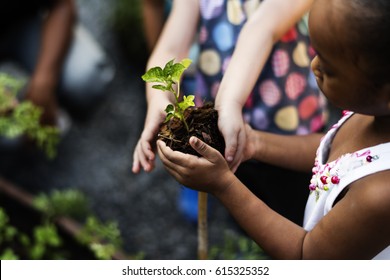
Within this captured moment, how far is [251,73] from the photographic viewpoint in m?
1.21

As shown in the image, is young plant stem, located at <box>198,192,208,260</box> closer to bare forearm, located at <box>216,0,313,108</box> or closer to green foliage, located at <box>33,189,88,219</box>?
bare forearm, located at <box>216,0,313,108</box>

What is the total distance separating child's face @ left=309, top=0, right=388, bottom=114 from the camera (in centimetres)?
87

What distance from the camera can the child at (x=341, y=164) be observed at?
857mm

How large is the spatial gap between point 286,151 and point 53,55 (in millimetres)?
1404

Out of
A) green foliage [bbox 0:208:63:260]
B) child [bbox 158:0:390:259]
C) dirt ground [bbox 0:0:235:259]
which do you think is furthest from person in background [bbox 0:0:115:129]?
child [bbox 158:0:390:259]

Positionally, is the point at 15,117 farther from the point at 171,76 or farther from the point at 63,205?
the point at 171,76

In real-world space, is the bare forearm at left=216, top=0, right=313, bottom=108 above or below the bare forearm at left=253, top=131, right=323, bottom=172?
above

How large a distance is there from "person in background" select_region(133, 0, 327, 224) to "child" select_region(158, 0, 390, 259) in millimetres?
77

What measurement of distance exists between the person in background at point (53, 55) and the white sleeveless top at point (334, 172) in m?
1.35

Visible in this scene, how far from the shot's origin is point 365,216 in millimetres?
930

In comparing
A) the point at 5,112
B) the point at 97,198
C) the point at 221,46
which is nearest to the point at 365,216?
the point at 221,46

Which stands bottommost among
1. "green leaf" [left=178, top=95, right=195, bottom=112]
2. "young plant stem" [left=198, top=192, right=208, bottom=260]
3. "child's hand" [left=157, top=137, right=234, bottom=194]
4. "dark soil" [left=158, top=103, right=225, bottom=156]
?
"young plant stem" [left=198, top=192, right=208, bottom=260]

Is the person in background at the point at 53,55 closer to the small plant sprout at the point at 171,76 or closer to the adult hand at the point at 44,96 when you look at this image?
the adult hand at the point at 44,96
